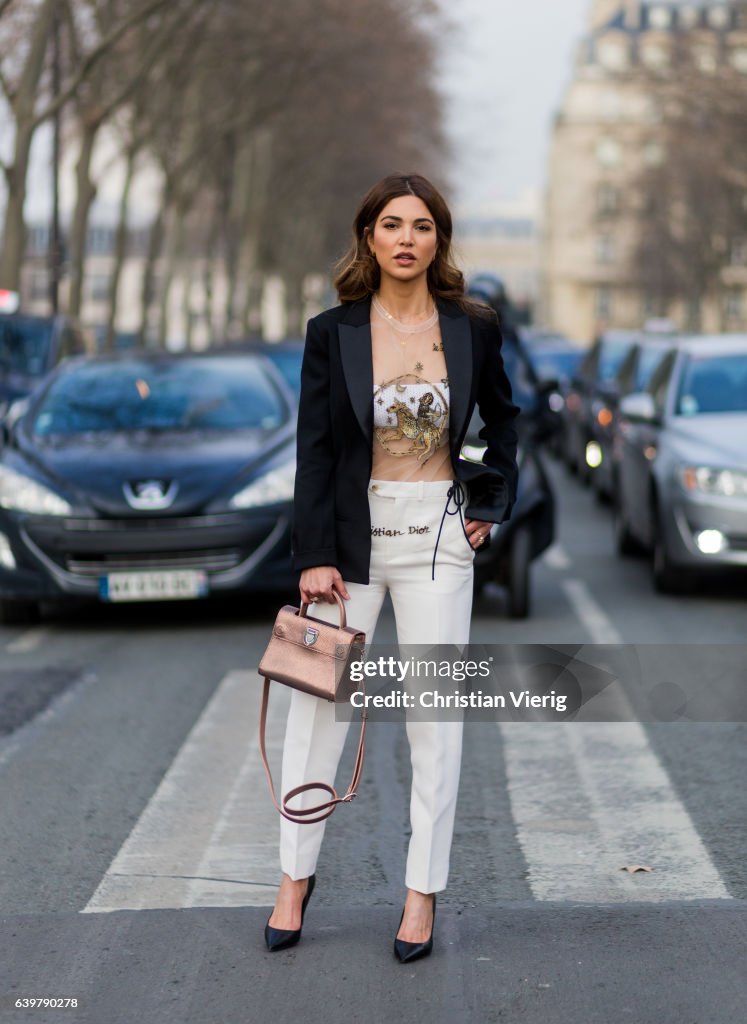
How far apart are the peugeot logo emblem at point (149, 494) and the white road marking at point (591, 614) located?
89.4 inches

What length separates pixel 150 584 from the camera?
9617 mm

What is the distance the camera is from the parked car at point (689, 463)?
10.7m

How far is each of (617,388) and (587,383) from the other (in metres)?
3.84

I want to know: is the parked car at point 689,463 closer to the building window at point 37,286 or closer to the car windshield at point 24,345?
the car windshield at point 24,345

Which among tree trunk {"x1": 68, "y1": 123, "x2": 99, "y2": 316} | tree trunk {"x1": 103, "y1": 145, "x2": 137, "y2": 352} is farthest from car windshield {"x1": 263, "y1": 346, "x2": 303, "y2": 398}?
tree trunk {"x1": 103, "y1": 145, "x2": 137, "y2": 352}

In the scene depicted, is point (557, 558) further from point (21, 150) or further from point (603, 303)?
point (603, 303)

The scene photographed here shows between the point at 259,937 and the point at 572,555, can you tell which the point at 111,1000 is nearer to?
the point at 259,937

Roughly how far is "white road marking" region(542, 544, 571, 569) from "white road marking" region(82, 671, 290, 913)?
5916 millimetres

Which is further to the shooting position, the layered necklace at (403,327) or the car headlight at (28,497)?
the car headlight at (28,497)

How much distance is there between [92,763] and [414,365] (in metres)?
2.86

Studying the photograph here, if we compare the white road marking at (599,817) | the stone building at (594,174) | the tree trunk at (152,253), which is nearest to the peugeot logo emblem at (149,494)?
the white road marking at (599,817)

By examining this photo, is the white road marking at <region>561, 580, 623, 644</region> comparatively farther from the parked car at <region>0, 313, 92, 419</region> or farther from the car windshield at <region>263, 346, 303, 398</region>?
the parked car at <region>0, 313, 92, 419</region>

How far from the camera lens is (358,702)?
4426 millimetres

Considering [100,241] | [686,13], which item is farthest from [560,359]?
[100,241]
